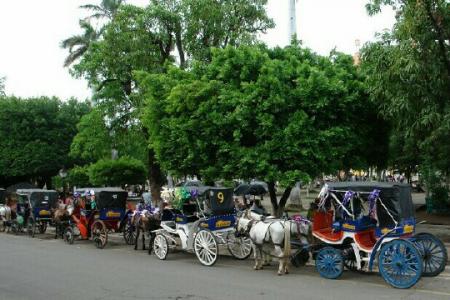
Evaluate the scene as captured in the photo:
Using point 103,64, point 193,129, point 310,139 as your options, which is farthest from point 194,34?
point 310,139

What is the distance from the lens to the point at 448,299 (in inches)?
377

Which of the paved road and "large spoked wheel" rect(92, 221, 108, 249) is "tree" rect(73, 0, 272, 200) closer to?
"large spoked wheel" rect(92, 221, 108, 249)

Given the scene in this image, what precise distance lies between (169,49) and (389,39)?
36.9 feet

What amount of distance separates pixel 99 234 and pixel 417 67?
36.7 feet

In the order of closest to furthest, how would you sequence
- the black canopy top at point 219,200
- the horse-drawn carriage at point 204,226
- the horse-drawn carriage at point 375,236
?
the horse-drawn carriage at point 375,236, the horse-drawn carriage at point 204,226, the black canopy top at point 219,200

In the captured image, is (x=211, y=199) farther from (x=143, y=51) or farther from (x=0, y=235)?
(x=0, y=235)

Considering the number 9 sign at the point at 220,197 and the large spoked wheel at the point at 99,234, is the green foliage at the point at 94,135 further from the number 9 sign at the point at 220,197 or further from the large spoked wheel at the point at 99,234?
the number 9 sign at the point at 220,197

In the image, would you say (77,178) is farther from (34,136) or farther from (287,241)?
(287,241)

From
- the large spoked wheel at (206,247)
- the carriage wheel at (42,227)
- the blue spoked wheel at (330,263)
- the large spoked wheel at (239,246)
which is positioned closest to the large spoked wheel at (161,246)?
the large spoked wheel at (206,247)

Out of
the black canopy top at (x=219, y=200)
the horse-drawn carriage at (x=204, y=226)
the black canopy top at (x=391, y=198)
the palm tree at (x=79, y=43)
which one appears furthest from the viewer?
the palm tree at (x=79, y=43)

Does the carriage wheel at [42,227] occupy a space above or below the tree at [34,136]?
below

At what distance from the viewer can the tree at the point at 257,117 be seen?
15359 millimetres

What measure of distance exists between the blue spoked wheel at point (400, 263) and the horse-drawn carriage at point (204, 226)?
479 cm

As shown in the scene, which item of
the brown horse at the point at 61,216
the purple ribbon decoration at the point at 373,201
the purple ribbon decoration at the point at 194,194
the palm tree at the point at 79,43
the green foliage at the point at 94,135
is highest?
the palm tree at the point at 79,43
